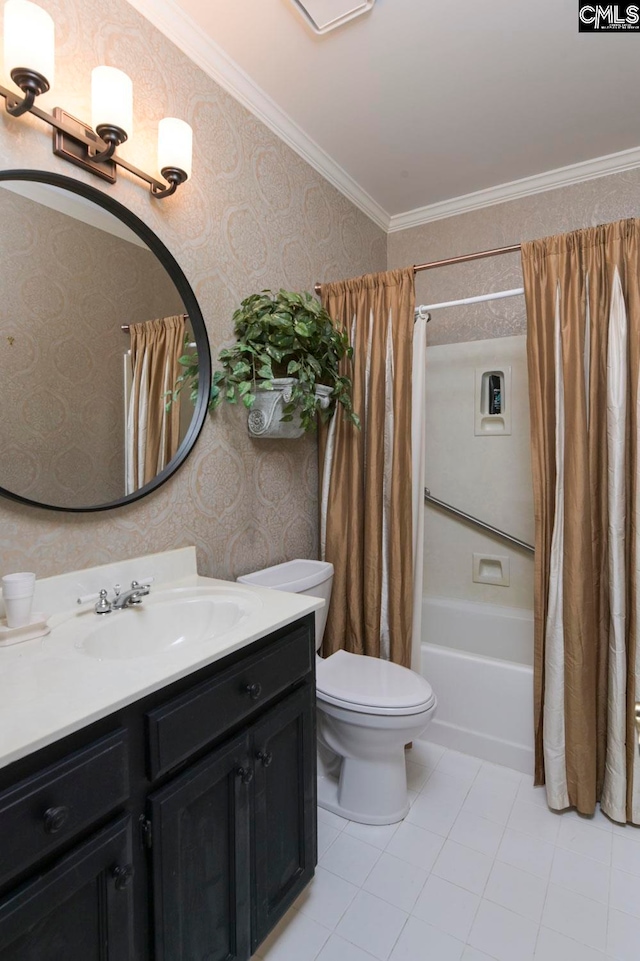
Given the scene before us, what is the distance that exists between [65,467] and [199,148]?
1169mm

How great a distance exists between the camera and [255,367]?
1697 mm

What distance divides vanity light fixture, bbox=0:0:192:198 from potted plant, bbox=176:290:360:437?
459mm

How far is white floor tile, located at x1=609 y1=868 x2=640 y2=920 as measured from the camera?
1.35 metres

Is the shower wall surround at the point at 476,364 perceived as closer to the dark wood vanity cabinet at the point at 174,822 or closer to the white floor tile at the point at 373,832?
the white floor tile at the point at 373,832

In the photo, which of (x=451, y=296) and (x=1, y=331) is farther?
(x=451, y=296)

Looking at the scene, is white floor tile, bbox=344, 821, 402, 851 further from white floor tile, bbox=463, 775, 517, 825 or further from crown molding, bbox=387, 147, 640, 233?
crown molding, bbox=387, 147, 640, 233

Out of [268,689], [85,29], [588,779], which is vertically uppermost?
[85,29]

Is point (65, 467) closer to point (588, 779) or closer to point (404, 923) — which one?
point (404, 923)

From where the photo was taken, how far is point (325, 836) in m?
1.62

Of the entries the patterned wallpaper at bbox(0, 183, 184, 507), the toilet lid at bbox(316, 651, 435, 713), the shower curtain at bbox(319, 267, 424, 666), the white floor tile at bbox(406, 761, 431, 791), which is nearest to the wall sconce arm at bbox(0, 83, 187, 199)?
the patterned wallpaper at bbox(0, 183, 184, 507)

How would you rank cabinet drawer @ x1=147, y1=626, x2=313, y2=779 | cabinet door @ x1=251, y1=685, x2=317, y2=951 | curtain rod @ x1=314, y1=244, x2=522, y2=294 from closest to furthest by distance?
cabinet drawer @ x1=147, y1=626, x2=313, y2=779, cabinet door @ x1=251, y1=685, x2=317, y2=951, curtain rod @ x1=314, y1=244, x2=522, y2=294

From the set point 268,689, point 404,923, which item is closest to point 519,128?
point 268,689

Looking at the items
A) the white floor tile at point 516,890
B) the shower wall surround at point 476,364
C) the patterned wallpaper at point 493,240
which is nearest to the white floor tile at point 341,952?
the white floor tile at point 516,890

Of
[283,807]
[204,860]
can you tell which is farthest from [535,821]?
[204,860]
